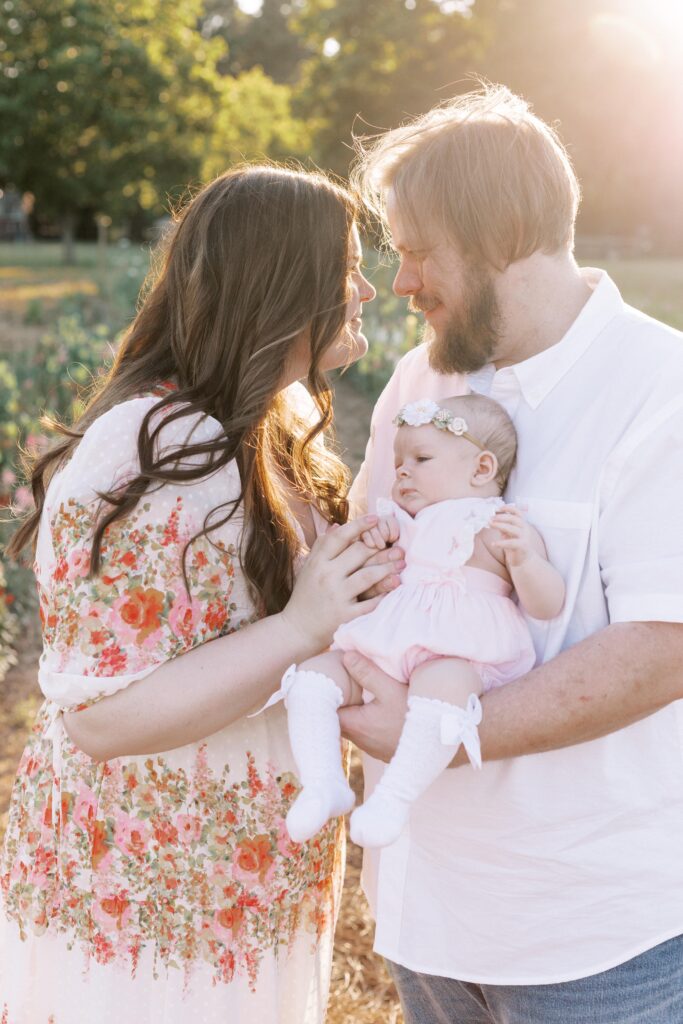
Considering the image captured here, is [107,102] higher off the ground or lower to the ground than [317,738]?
lower

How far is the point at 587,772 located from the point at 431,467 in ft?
2.23

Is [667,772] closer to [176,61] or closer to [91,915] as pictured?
[91,915]

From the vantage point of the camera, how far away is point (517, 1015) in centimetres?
202

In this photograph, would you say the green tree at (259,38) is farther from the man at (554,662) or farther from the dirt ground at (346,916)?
the man at (554,662)

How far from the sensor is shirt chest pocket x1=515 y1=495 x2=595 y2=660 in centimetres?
190

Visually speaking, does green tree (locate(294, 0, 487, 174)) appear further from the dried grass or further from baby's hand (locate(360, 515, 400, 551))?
baby's hand (locate(360, 515, 400, 551))

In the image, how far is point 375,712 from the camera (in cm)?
195

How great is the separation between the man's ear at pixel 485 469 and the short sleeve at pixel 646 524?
0.25m

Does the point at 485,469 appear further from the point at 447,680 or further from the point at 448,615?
the point at 447,680

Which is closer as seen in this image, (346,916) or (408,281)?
(408,281)

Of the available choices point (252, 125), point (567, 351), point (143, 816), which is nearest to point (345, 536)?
point (567, 351)

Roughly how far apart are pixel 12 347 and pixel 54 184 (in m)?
16.9

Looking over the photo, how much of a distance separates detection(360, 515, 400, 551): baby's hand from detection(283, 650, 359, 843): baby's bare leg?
25cm

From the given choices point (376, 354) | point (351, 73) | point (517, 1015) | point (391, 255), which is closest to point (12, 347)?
point (376, 354)
